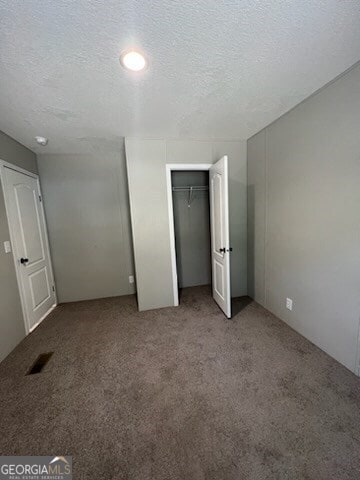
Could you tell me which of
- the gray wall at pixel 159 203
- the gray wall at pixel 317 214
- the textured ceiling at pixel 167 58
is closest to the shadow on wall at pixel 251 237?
the gray wall at pixel 159 203

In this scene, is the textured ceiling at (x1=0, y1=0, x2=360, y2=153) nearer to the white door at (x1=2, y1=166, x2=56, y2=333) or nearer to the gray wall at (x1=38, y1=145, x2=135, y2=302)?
the white door at (x1=2, y1=166, x2=56, y2=333)

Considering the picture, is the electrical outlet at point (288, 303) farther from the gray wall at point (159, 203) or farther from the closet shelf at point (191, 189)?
the closet shelf at point (191, 189)

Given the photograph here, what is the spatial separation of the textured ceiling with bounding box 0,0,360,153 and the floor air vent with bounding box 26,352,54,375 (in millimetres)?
2453

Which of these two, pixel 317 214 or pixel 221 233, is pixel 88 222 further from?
pixel 317 214

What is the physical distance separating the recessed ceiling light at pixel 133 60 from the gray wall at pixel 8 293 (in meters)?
1.88

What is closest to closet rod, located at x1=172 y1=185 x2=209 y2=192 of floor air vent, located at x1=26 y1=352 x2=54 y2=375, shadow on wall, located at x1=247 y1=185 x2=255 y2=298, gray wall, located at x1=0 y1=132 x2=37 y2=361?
shadow on wall, located at x1=247 y1=185 x2=255 y2=298

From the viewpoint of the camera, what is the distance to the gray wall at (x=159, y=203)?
8.12 feet

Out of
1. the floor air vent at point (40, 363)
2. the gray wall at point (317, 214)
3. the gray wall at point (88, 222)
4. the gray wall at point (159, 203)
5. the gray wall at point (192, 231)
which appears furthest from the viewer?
the gray wall at point (192, 231)

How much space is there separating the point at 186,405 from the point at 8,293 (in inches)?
85.7

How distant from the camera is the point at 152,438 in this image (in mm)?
1167

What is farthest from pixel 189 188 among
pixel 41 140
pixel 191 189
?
pixel 41 140

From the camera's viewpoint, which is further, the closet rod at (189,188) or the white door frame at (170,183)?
the closet rod at (189,188)

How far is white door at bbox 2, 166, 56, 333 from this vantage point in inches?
88.4

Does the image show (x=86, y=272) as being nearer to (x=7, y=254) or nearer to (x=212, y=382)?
(x=7, y=254)
